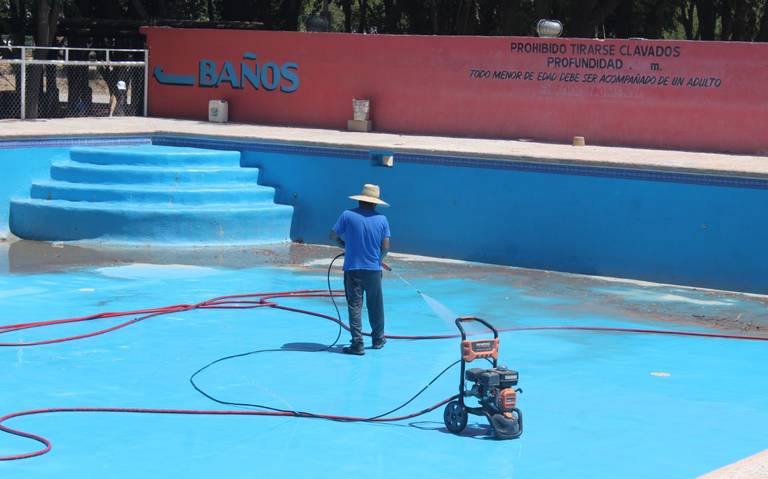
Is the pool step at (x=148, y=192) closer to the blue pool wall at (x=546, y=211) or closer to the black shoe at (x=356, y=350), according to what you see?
the blue pool wall at (x=546, y=211)

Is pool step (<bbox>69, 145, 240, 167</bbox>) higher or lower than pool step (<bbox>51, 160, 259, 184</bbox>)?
higher

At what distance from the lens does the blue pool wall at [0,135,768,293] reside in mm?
15000

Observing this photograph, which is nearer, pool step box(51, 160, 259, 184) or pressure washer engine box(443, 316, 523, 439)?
pressure washer engine box(443, 316, 523, 439)

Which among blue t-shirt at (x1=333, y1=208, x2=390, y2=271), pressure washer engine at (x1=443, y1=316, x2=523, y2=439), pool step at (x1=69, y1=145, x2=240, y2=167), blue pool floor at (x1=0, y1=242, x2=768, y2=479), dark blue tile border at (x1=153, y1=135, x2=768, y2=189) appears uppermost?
dark blue tile border at (x1=153, y1=135, x2=768, y2=189)

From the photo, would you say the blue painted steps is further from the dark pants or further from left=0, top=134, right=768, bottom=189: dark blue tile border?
the dark pants

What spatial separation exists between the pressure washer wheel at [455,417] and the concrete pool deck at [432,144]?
25.8ft

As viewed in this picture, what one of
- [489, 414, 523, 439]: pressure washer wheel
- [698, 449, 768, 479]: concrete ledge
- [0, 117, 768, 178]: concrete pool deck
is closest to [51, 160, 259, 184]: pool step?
[0, 117, 768, 178]: concrete pool deck

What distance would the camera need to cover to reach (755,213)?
14.8m

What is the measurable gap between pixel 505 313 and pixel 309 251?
4.99m

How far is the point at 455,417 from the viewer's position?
27.6 ft

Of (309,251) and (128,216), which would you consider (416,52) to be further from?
(128,216)

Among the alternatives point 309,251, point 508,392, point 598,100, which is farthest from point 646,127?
point 508,392

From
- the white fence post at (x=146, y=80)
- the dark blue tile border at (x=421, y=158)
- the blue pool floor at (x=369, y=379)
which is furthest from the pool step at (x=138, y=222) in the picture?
the white fence post at (x=146, y=80)

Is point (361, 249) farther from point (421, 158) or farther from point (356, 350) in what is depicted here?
point (421, 158)
